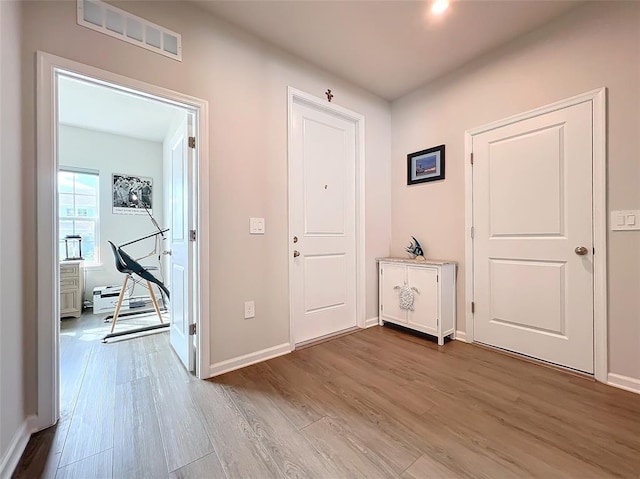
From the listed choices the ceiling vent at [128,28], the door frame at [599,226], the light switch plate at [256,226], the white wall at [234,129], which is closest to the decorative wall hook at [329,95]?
the white wall at [234,129]

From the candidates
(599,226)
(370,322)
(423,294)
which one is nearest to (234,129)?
(423,294)

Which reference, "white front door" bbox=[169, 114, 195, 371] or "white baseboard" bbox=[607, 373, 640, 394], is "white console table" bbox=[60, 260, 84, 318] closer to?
"white front door" bbox=[169, 114, 195, 371]

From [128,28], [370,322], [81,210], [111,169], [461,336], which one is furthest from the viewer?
[111,169]

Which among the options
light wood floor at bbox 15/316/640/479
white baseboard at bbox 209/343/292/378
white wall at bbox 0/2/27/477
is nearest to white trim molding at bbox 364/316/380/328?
light wood floor at bbox 15/316/640/479

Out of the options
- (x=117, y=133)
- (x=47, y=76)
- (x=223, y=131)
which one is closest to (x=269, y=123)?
(x=223, y=131)

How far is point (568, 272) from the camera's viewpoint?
77.3 inches

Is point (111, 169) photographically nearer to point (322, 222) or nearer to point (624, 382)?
point (322, 222)

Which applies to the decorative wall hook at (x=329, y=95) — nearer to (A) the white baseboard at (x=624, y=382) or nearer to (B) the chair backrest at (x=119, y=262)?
(B) the chair backrest at (x=119, y=262)

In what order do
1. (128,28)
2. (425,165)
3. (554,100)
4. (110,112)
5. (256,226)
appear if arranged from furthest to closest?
(110,112), (425,165), (256,226), (554,100), (128,28)

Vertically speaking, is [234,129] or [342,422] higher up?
[234,129]

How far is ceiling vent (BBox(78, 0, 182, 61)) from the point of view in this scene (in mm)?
1534

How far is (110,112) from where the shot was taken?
338 centimetres

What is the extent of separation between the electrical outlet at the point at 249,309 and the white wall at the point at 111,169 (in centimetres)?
317

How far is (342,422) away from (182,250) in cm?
170
